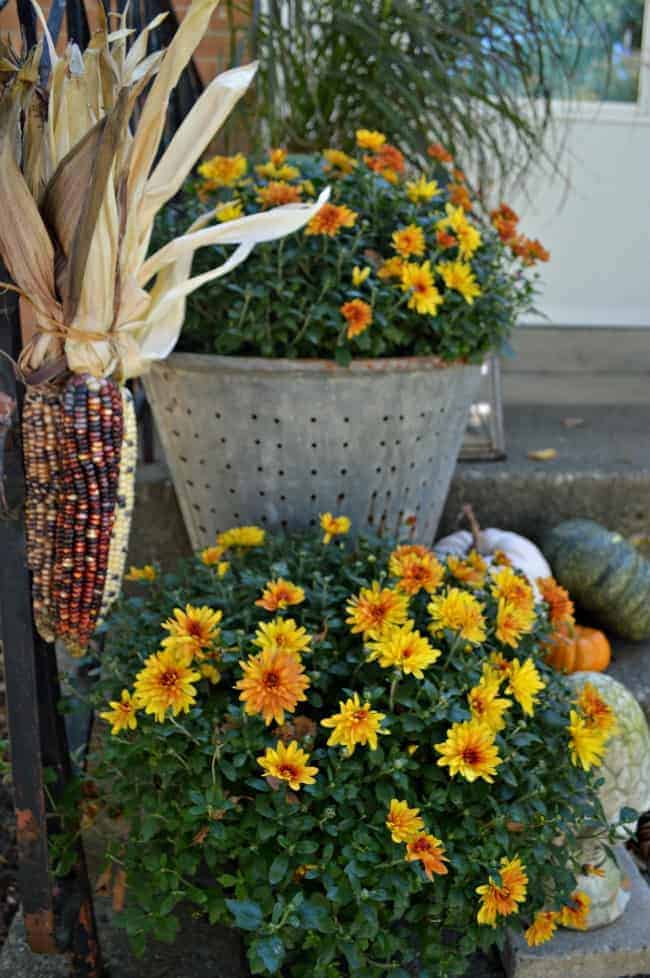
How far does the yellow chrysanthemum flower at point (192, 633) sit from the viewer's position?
4.87ft

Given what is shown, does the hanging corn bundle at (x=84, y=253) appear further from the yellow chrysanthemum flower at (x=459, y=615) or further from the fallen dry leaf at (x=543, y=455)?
the fallen dry leaf at (x=543, y=455)

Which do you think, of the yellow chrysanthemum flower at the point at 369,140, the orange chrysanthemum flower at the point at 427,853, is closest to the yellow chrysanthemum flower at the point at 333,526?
the orange chrysanthemum flower at the point at 427,853

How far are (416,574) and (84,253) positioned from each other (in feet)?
2.23

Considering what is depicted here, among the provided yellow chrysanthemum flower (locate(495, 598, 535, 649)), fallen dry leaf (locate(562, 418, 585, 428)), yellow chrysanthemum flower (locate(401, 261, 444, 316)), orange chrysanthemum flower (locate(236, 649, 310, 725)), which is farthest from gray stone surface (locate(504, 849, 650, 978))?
fallen dry leaf (locate(562, 418, 585, 428))

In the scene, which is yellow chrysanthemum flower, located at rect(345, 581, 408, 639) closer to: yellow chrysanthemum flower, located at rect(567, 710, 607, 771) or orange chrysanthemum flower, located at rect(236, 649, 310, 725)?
orange chrysanthemum flower, located at rect(236, 649, 310, 725)

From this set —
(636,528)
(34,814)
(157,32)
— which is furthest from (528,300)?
(34,814)

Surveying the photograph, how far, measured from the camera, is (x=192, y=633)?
150 centimetres

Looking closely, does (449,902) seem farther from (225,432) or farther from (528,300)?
(528,300)

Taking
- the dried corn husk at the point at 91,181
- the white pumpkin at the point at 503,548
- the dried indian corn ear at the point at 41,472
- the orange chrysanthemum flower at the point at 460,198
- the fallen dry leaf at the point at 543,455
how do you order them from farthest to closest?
the fallen dry leaf at the point at 543,455
the white pumpkin at the point at 503,548
the orange chrysanthemum flower at the point at 460,198
the dried indian corn ear at the point at 41,472
the dried corn husk at the point at 91,181

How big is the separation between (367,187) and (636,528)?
47.6 inches

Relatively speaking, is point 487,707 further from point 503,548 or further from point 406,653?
point 503,548

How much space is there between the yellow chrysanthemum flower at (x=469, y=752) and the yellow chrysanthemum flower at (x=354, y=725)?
0.30 feet

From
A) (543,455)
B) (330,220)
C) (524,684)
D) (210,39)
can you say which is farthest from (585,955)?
Result: (210,39)

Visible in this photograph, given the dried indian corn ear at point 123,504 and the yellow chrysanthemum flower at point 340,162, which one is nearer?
the dried indian corn ear at point 123,504
